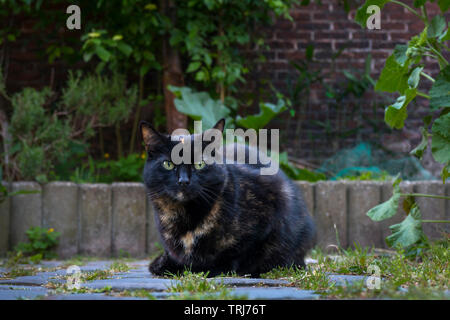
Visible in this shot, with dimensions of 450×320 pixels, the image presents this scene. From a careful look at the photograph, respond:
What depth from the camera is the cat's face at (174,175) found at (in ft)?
7.34

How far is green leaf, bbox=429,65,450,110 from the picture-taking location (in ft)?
7.59

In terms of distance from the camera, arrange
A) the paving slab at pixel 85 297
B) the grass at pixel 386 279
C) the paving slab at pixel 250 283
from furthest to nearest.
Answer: the paving slab at pixel 250 283
the paving slab at pixel 85 297
the grass at pixel 386 279

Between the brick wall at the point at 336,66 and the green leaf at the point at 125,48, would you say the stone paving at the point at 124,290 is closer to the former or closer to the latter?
the green leaf at the point at 125,48

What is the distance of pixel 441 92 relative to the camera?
7.64 ft

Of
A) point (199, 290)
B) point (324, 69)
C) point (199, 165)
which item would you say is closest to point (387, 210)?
point (199, 165)

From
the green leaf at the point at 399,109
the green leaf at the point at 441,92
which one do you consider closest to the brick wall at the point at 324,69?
the green leaf at the point at 399,109

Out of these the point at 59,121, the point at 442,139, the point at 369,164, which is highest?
the point at 59,121

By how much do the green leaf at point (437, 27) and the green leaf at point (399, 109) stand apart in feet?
1.50

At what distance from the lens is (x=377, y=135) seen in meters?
5.02

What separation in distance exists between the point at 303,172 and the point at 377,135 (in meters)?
1.18

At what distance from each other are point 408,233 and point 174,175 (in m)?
1.24

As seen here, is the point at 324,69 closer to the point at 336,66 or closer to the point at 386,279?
the point at 336,66

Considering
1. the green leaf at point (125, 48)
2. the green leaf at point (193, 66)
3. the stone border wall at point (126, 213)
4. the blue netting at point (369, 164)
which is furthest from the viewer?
the blue netting at point (369, 164)

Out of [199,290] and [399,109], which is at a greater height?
[399,109]
